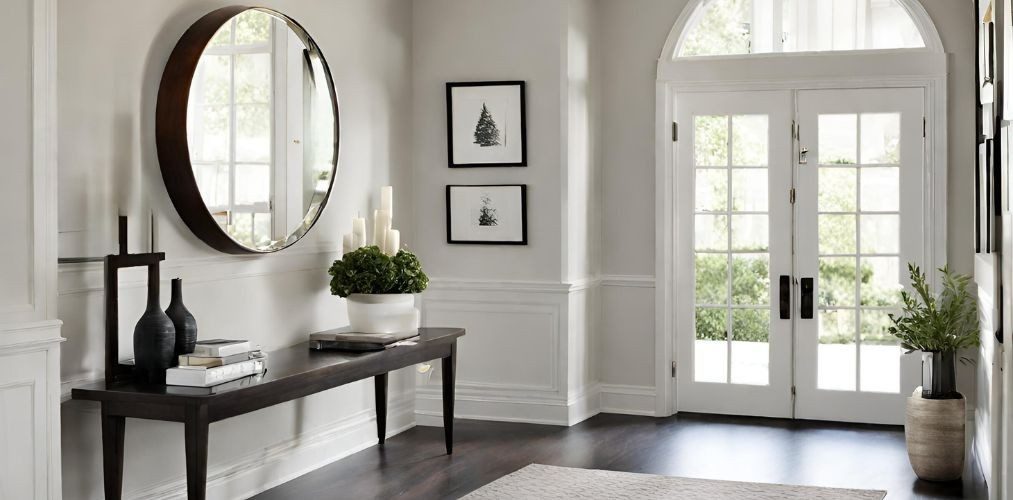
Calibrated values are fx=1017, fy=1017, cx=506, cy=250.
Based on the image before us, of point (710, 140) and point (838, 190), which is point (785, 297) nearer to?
point (838, 190)

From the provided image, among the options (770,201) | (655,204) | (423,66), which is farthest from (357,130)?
(770,201)

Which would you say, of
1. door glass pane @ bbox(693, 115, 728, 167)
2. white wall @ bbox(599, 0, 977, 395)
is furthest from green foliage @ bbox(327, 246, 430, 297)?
door glass pane @ bbox(693, 115, 728, 167)

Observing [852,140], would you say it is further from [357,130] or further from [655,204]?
[357,130]

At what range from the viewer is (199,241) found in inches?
162

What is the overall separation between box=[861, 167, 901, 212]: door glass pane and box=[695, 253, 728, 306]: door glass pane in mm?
869

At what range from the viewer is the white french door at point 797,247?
18.9ft

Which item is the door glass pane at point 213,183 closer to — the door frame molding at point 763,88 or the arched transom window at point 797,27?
the door frame molding at point 763,88

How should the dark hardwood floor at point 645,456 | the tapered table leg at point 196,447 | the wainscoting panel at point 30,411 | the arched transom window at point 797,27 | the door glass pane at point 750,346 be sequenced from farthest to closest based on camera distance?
the door glass pane at point 750,346
the arched transom window at point 797,27
the dark hardwood floor at point 645,456
the tapered table leg at point 196,447
the wainscoting panel at point 30,411

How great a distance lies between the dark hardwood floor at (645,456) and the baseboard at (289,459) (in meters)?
0.07

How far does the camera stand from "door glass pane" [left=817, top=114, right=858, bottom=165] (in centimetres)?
582

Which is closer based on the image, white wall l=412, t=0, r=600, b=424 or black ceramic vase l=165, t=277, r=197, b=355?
black ceramic vase l=165, t=277, r=197, b=355

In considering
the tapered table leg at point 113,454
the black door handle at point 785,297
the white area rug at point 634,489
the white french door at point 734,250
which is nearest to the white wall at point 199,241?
the tapered table leg at point 113,454

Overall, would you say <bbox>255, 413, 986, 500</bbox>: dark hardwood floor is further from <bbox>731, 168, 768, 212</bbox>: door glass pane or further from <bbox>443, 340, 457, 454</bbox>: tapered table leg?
<bbox>731, 168, 768, 212</bbox>: door glass pane

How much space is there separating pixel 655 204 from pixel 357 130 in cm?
189
